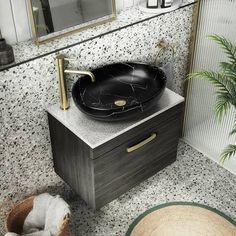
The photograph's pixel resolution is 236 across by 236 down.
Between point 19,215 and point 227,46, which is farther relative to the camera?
point 19,215

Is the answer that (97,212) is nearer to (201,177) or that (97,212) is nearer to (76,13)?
(201,177)

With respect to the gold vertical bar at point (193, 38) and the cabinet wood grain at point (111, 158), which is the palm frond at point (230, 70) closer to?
the cabinet wood grain at point (111, 158)

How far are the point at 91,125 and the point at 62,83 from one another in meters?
0.26

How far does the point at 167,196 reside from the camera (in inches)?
102

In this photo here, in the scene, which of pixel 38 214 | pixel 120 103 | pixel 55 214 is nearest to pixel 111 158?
pixel 120 103

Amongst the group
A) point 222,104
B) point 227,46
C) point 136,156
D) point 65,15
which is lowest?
point 136,156

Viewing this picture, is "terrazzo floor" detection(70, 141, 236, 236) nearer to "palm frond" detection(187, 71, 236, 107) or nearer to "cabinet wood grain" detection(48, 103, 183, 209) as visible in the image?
"cabinet wood grain" detection(48, 103, 183, 209)

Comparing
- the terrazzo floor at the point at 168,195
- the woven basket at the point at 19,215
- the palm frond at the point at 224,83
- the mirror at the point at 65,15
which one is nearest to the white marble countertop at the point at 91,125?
the palm frond at the point at 224,83

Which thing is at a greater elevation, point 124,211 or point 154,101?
point 154,101

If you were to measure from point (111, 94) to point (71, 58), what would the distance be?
0.30 meters

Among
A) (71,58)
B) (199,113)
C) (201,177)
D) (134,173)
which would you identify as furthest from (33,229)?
(199,113)

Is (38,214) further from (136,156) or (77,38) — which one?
(77,38)

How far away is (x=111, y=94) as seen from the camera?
2221mm

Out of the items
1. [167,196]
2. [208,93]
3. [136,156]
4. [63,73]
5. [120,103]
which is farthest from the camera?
[208,93]
